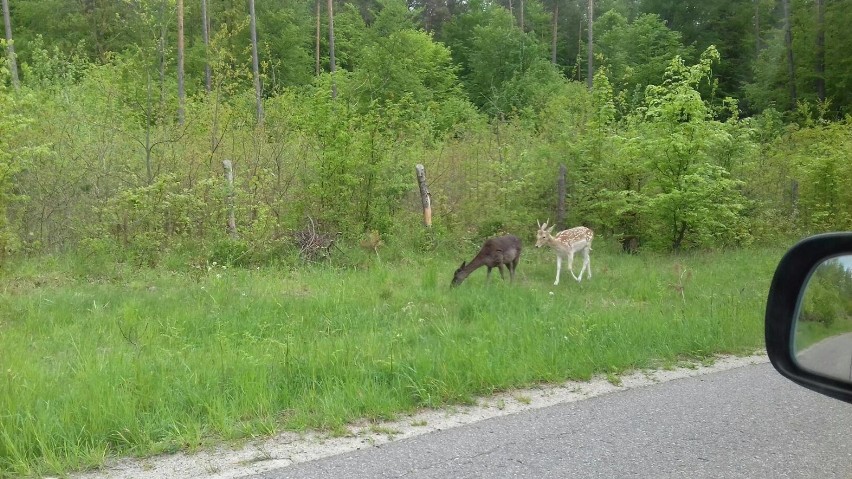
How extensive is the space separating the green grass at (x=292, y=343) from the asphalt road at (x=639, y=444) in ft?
2.35

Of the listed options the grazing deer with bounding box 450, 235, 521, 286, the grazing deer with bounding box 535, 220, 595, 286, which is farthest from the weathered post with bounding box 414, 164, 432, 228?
the grazing deer with bounding box 450, 235, 521, 286

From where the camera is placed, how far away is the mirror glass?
2.66m

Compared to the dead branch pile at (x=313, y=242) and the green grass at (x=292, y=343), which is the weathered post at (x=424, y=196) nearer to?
the dead branch pile at (x=313, y=242)

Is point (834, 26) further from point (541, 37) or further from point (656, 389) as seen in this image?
point (656, 389)

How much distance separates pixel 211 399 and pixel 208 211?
9099 mm

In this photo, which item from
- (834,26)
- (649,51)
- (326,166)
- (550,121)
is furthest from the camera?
(649,51)

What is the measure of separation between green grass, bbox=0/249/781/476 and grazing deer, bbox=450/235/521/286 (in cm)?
39

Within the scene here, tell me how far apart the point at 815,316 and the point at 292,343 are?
221 inches

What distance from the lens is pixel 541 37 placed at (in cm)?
5153

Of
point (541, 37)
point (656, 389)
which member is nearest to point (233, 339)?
point (656, 389)

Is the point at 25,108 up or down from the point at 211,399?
up

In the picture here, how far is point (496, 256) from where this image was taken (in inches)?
489

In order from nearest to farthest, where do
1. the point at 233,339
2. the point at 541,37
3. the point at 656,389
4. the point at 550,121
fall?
the point at 656,389, the point at 233,339, the point at 550,121, the point at 541,37

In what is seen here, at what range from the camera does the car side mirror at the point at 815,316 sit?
268 centimetres
